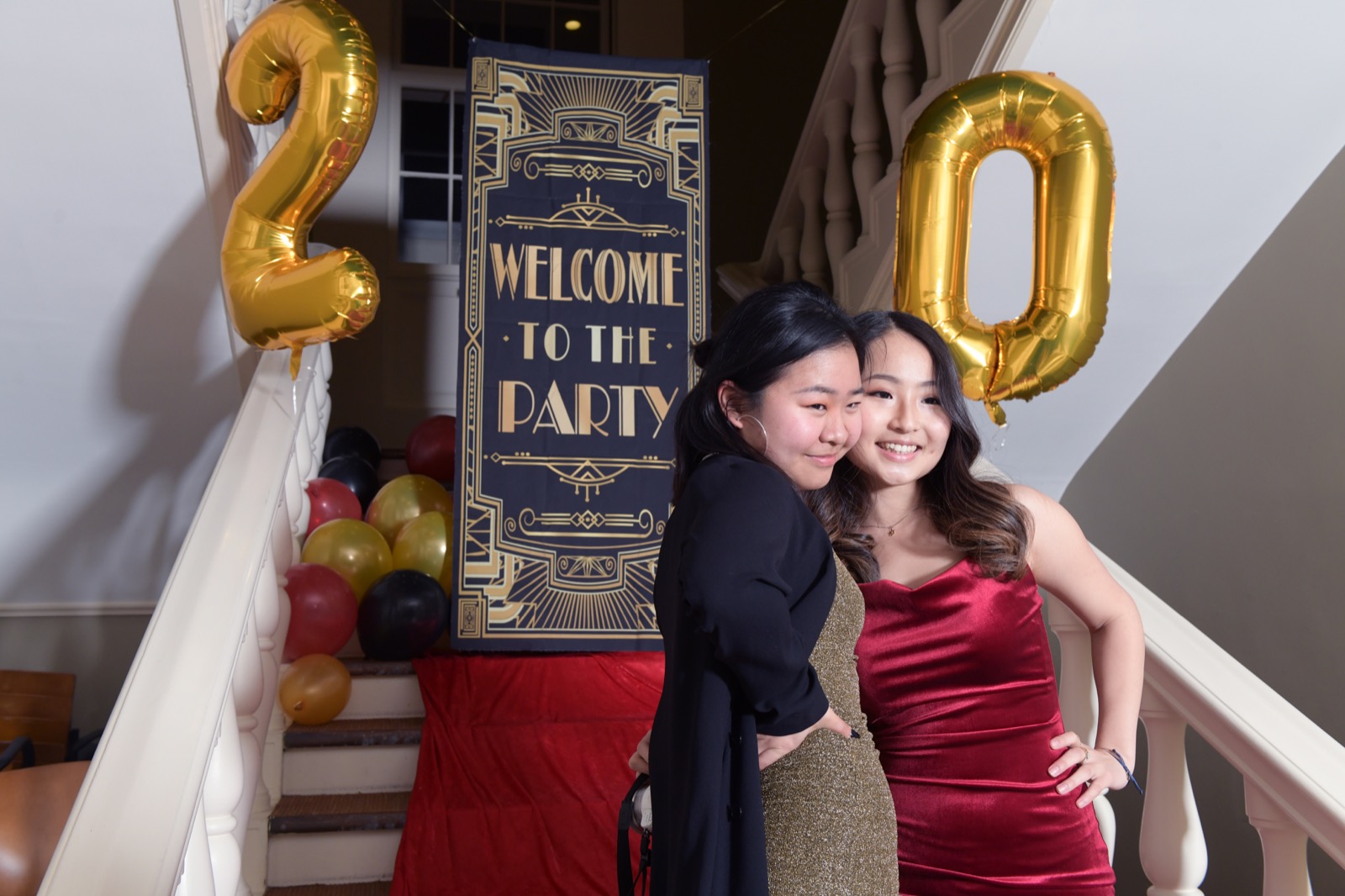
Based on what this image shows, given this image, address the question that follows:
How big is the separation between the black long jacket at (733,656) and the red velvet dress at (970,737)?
0.38m

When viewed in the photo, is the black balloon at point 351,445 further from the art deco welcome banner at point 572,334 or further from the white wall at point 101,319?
the art deco welcome banner at point 572,334

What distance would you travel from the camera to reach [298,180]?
2.32 meters

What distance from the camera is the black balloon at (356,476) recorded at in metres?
3.65

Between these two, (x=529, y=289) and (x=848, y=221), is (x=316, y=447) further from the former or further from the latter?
(x=848, y=221)

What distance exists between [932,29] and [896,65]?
0.92 feet

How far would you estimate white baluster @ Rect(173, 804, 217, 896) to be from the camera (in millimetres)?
1269

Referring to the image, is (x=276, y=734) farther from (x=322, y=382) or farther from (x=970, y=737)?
(x=970, y=737)

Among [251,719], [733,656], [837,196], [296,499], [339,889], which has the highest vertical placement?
[837,196]

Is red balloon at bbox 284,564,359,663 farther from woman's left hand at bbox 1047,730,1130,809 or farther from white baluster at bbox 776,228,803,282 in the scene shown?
white baluster at bbox 776,228,803,282

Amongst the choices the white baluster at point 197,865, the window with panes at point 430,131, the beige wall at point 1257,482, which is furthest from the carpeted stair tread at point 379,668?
the window with panes at point 430,131

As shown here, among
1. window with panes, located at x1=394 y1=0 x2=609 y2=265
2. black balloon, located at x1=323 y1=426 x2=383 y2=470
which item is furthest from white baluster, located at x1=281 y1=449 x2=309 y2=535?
window with panes, located at x1=394 y1=0 x2=609 y2=265

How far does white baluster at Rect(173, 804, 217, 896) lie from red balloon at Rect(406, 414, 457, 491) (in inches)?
96.6

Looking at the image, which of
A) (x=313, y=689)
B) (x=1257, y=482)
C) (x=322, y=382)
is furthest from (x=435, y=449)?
(x=1257, y=482)

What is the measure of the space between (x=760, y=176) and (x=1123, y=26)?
9.42 ft
